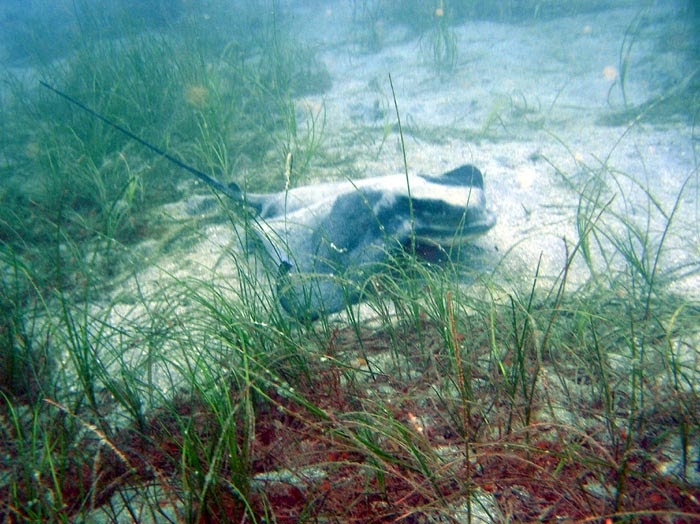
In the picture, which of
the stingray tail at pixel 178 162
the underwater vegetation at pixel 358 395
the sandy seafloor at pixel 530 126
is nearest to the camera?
the underwater vegetation at pixel 358 395

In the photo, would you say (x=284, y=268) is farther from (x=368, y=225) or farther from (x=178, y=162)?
(x=178, y=162)

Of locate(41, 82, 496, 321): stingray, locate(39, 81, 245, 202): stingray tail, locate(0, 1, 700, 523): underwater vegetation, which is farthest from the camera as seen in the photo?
locate(41, 82, 496, 321): stingray

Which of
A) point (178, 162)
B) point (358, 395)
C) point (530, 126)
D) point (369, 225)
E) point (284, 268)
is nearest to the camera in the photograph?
point (358, 395)

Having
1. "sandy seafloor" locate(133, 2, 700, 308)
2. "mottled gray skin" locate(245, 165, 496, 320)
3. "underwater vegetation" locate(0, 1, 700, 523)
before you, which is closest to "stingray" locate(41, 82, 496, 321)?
"mottled gray skin" locate(245, 165, 496, 320)

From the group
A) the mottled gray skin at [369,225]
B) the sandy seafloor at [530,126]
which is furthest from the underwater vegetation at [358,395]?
the mottled gray skin at [369,225]

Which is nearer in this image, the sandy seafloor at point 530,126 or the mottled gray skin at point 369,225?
the mottled gray skin at point 369,225

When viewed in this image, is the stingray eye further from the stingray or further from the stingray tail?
the stingray tail

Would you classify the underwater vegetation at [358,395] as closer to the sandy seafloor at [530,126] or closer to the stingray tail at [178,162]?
the sandy seafloor at [530,126]

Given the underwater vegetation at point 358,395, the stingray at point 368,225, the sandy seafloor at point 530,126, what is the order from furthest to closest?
1. the sandy seafloor at point 530,126
2. the stingray at point 368,225
3. the underwater vegetation at point 358,395

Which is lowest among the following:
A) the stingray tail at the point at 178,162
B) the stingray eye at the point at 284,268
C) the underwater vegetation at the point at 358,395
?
the underwater vegetation at the point at 358,395

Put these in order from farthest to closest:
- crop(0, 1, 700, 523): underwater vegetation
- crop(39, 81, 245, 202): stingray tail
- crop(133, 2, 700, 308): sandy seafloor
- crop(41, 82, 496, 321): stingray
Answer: crop(133, 2, 700, 308): sandy seafloor < crop(41, 82, 496, 321): stingray < crop(39, 81, 245, 202): stingray tail < crop(0, 1, 700, 523): underwater vegetation

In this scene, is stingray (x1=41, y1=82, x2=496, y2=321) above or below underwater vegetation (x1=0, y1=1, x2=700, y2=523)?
above

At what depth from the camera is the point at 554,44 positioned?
10.1 metres

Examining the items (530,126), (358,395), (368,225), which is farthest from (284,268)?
(530,126)
